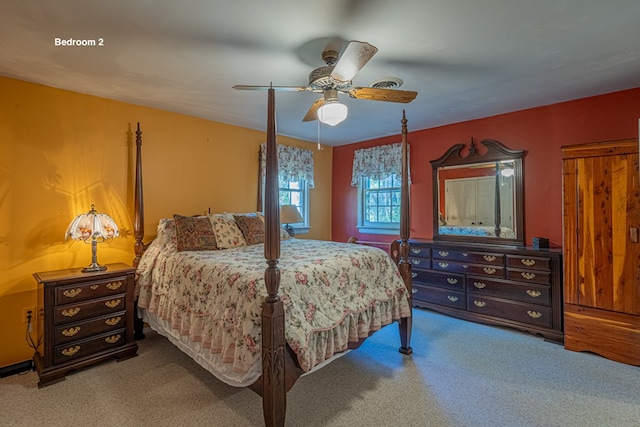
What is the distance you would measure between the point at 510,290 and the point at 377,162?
2.50 meters

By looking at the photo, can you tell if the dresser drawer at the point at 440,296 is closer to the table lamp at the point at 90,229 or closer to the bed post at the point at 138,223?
the bed post at the point at 138,223

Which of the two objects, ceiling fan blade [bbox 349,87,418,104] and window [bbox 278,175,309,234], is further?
window [bbox 278,175,309,234]

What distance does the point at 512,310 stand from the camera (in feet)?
10.6

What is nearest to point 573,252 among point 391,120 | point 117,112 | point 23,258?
point 391,120

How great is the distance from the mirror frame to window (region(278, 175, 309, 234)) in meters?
1.99

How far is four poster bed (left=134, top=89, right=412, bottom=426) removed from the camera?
1707 mm

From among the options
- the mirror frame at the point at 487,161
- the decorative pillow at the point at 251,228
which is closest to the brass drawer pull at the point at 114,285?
the decorative pillow at the point at 251,228

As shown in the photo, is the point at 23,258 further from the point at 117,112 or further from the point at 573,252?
the point at 573,252

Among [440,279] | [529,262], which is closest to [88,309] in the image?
[440,279]

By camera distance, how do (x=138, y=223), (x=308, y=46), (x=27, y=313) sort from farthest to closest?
(x=138, y=223) → (x=27, y=313) → (x=308, y=46)

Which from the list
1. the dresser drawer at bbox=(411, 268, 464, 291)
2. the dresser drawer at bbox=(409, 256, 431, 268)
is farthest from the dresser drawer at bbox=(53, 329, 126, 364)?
the dresser drawer at bbox=(409, 256, 431, 268)

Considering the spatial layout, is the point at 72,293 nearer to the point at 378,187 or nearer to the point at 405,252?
the point at 405,252

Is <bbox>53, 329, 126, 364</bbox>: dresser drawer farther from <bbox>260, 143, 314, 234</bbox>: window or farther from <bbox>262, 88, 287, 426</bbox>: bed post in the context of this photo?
<bbox>260, 143, 314, 234</bbox>: window

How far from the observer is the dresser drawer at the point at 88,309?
2393mm
